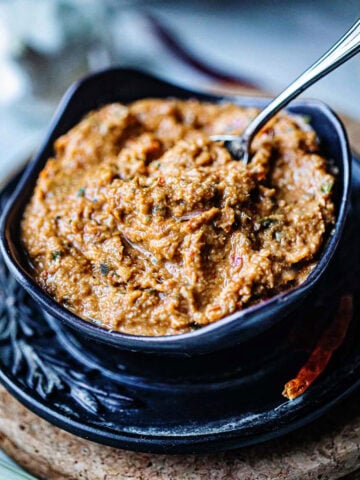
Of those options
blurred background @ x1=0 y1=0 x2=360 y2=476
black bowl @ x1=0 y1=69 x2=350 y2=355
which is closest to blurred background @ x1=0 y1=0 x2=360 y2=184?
blurred background @ x1=0 y1=0 x2=360 y2=476

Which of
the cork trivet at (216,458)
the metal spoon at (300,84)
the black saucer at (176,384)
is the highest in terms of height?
the metal spoon at (300,84)

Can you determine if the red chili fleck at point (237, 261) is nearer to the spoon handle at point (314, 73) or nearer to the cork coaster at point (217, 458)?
the spoon handle at point (314, 73)

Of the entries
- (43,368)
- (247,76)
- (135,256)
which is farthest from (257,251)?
(247,76)

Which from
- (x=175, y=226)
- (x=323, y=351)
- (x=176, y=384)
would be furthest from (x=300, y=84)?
(x=176, y=384)

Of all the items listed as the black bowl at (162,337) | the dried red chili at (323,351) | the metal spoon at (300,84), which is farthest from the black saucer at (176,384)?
the metal spoon at (300,84)

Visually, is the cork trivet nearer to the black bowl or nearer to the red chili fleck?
the black bowl

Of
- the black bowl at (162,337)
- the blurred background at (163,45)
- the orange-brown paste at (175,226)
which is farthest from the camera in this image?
the blurred background at (163,45)
